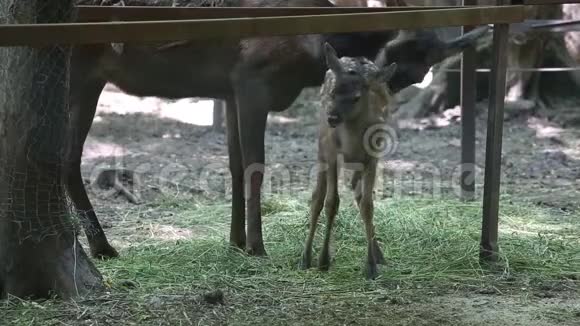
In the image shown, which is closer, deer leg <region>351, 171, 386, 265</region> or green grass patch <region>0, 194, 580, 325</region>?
green grass patch <region>0, 194, 580, 325</region>

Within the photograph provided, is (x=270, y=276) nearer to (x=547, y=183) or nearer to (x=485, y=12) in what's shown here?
(x=485, y=12)

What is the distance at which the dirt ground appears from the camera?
6.91m

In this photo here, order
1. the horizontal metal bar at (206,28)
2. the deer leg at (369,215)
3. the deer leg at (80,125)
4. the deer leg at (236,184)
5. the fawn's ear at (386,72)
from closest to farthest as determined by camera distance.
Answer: the horizontal metal bar at (206,28)
the fawn's ear at (386,72)
the deer leg at (369,215)
the deer leg at (80,125)
the deer leg at (236,184)

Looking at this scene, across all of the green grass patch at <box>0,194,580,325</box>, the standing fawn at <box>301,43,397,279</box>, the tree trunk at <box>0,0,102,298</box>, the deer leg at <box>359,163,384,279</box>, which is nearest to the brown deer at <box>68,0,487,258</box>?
the green grass patch at <box>0,194,580,325</box>

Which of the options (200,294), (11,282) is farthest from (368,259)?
(11,282)

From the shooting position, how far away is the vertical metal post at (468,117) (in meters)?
7.85

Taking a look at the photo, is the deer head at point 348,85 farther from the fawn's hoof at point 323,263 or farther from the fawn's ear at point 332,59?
the fawn's hoof at point 323,263

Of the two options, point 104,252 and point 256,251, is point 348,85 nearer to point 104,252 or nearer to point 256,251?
point 256,251

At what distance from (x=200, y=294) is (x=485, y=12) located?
7.61 ft

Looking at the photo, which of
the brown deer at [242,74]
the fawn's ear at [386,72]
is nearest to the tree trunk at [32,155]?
the brown deer at [242,74]

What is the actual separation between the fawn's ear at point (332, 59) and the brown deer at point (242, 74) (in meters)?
0.87

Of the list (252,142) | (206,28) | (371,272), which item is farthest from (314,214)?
(206,28)

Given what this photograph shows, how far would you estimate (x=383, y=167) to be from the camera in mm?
9555

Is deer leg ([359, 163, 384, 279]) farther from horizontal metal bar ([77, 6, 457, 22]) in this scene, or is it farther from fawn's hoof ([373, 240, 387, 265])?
horizontal metal bar ([77, 6, 457, 22])
